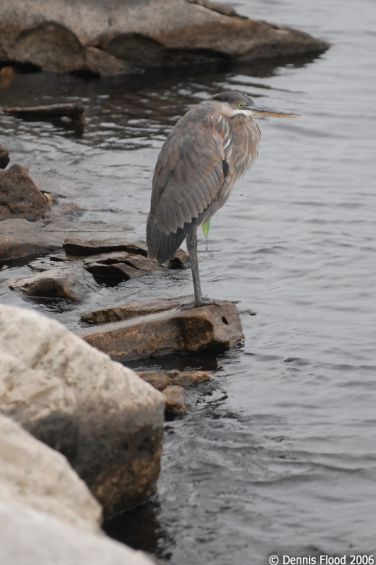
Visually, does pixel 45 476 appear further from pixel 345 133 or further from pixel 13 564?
pixel 345 133

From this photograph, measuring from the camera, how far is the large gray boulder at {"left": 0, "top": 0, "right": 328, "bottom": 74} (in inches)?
622

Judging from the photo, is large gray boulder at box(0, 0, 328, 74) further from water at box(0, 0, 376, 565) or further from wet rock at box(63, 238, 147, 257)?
wet rock at box(63, 238, 147, 257)

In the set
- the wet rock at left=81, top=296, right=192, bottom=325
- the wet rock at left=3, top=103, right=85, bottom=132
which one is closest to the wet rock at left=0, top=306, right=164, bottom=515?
the wet rock at left=81, top=296, right=192, bottom=325

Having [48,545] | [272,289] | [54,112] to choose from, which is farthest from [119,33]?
[48,545]

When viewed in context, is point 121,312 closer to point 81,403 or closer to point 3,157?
point 81,403

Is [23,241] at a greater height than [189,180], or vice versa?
[189,180]

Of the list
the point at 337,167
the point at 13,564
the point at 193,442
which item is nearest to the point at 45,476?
the point at 13,564

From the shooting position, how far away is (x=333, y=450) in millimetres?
7336

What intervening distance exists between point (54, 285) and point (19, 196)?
7.01 ft

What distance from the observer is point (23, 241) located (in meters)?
10.5

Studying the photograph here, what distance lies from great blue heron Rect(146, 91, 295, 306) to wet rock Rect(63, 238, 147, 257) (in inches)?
35.3

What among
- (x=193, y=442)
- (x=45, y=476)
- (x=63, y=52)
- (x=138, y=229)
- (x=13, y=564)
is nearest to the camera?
(x=13, y=564)

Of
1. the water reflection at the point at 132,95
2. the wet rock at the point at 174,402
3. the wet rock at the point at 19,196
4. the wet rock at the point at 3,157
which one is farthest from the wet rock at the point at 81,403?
the water reflection at the point at 132,95

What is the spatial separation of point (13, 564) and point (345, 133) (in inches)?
455
